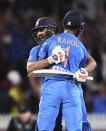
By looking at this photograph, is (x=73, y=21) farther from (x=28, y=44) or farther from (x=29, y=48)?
(x=28, y=44)

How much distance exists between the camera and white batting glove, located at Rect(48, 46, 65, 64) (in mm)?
5480

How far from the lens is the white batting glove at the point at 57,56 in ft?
18.0

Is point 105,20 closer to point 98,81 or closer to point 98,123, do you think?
point 98,81

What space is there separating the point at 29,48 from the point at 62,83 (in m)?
6.12

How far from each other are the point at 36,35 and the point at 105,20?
7.04 metres

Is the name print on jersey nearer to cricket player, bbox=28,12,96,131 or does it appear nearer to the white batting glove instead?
cricket player, bbox=28,12,96,131

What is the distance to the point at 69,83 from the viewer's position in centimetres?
564

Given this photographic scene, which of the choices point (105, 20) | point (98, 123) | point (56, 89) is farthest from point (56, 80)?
point (105, 20)

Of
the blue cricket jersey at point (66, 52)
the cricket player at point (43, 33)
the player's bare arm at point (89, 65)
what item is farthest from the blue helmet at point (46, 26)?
the player's bare arm at point (89, 65)

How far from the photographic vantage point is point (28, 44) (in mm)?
11805

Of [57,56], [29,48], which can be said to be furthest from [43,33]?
[29,48]

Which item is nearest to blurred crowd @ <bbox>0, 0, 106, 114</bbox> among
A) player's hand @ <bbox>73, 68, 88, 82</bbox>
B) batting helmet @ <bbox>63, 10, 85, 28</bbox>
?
batting helmet @ <bbox>63, 10, 85, 28</bbox>

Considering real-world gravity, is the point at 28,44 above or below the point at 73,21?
above

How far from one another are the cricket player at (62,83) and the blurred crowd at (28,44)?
14.5 feet
